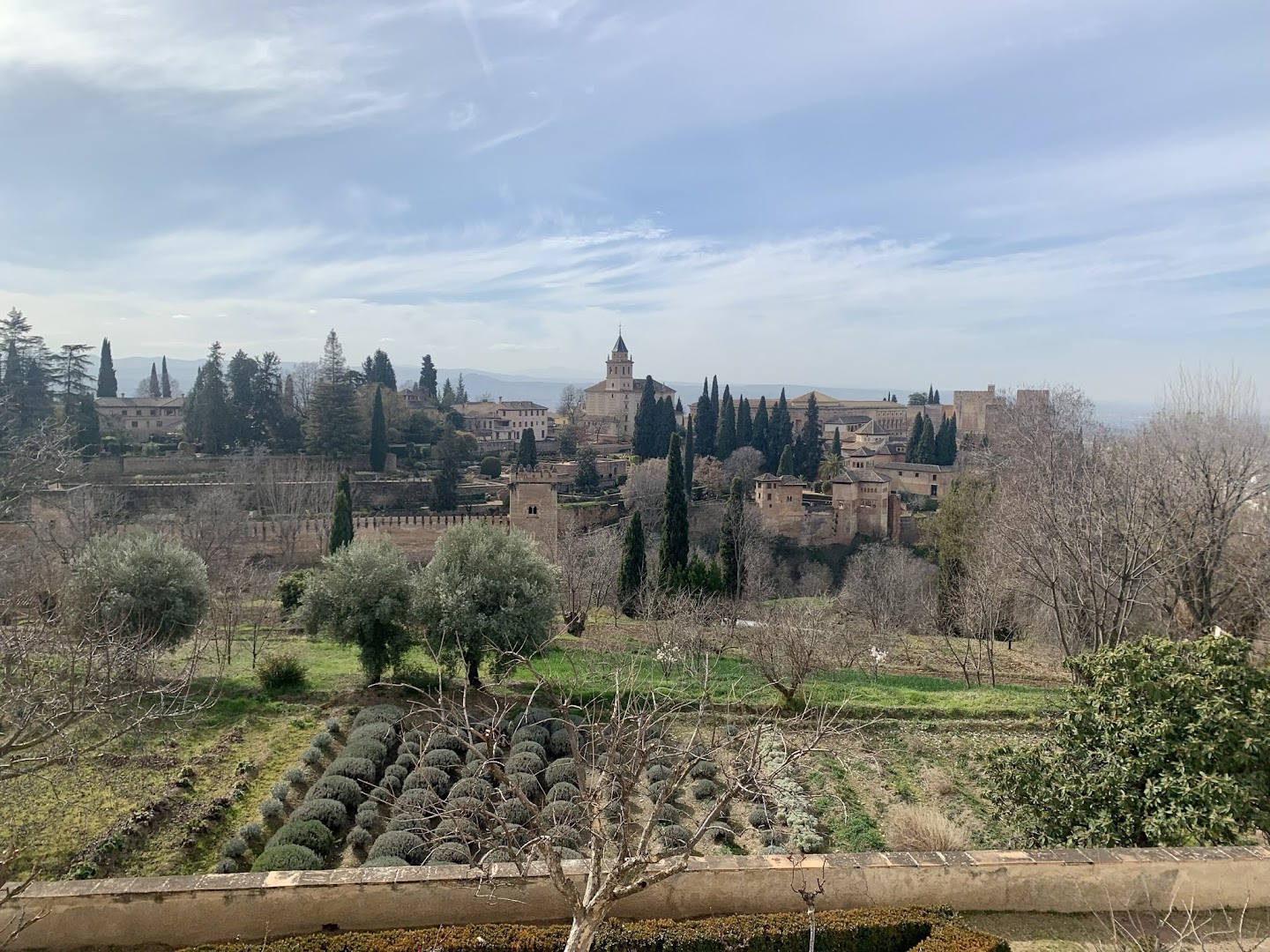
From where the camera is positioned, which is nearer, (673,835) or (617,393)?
(673,835)

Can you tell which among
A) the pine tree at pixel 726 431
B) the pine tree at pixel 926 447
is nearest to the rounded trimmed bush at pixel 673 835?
the pine tree at pixel 726 431

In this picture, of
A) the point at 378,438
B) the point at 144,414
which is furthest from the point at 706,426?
the point at 144,414

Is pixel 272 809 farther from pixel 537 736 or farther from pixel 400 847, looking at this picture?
pixel 537 736

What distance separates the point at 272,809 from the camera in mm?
9883

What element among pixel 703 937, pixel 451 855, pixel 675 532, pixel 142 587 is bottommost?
pixel 451 855

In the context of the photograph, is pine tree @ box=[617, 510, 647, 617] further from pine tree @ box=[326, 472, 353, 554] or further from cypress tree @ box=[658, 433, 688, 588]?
pine tree @ box=[326, 472, 353, 554]

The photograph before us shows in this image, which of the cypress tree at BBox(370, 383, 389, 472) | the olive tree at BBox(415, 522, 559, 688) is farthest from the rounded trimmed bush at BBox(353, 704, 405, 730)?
the cypress tree at BBox(370, 383, 389, 472)

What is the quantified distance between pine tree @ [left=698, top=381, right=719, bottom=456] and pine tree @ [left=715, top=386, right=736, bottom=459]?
79 centimetres

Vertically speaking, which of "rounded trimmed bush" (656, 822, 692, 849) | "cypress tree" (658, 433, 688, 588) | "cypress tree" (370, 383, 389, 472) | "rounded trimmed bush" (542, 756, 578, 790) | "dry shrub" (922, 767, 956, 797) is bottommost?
"dry shrub" (922, 767, 956, 797)

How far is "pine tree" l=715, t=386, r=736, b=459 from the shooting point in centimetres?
5172

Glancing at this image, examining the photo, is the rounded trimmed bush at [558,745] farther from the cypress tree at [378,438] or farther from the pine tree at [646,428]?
the pine tree at [646,428]

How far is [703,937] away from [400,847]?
4.46m

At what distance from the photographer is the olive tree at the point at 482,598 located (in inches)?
577

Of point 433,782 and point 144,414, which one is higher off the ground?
point 144,414
